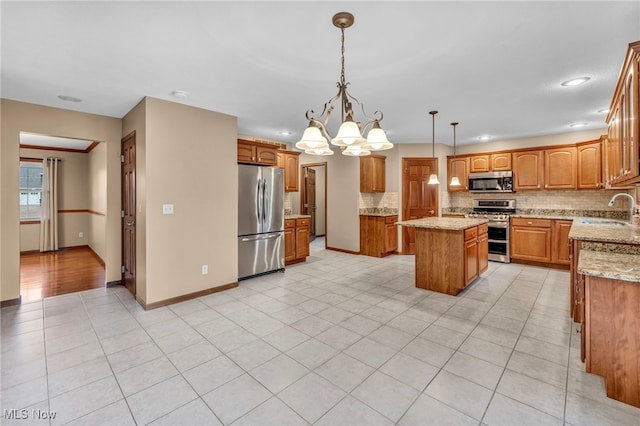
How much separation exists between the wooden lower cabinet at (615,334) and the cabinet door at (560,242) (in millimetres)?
3891

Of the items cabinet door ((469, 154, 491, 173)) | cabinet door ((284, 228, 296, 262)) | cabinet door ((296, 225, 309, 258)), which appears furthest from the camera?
cabinet door ((469, 154, 491, 173))

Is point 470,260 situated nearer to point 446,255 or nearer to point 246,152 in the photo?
point 446,255

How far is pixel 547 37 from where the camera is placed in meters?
2.25

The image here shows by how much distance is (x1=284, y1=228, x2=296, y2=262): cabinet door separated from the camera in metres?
5.52

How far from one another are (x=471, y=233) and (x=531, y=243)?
2223 millimetres

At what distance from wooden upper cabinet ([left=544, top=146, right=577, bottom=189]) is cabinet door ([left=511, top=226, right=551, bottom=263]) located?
926 millimetres

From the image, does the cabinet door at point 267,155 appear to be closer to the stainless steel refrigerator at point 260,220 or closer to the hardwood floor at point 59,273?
the stainless steel refrigerator at point 260,220

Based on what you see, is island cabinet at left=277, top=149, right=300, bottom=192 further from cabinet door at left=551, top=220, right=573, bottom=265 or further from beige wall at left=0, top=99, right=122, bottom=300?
cabinet door at left=551, top=220, right=573, bottom=265

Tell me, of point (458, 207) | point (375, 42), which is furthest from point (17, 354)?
point (458, 207)

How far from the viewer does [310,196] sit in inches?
368

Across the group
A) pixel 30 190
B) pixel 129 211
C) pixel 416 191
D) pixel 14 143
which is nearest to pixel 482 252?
pixel 416 191

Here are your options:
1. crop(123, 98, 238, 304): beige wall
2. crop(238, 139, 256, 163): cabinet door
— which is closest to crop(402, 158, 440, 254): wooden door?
crop(238, 139, 256, 163): cabinet door

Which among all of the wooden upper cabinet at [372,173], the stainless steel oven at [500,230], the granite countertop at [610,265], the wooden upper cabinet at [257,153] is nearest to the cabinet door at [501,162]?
the stainless steel oven at [500,230]

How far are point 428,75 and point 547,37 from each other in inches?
37.2
